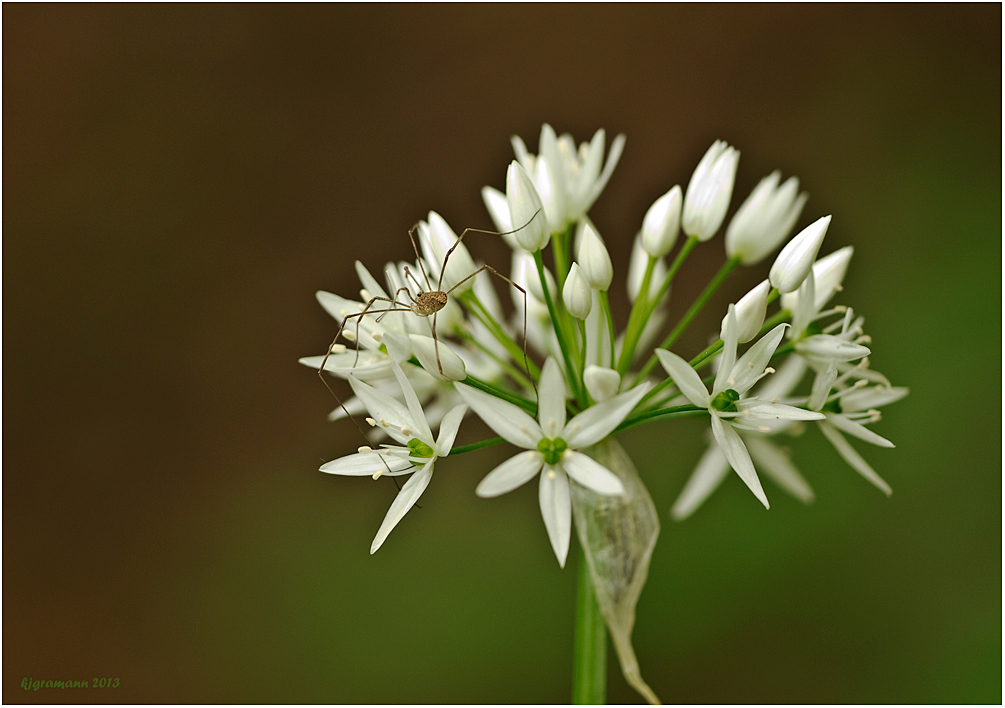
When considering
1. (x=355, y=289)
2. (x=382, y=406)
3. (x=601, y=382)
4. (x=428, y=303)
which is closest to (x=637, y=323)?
(x=601, y=382)

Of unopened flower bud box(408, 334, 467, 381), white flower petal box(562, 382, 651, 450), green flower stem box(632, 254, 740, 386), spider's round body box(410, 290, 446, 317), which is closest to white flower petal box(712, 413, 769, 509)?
white flower petal box(562, 382, 651, 450)

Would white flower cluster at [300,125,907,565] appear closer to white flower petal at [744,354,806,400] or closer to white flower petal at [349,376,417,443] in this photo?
white flower petal at [349,376,417,443]

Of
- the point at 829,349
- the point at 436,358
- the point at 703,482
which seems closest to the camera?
the point at 436,358

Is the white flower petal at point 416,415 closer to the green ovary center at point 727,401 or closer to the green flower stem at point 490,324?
the green flower stem at point 490,324

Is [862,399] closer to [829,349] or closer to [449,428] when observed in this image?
[829,349]

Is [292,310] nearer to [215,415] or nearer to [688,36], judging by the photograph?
[215,415]

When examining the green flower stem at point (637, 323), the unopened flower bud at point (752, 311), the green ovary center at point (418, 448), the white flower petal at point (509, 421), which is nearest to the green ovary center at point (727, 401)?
the unopened flower bud at point (752, 311)
